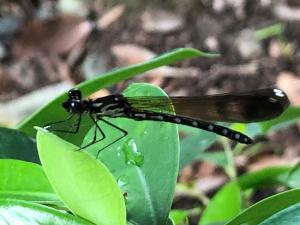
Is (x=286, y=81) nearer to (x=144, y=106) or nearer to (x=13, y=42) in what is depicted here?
(x=13, y=42)

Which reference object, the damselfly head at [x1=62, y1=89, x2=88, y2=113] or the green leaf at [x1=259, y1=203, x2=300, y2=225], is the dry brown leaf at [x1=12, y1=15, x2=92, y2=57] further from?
the green leaf at [x1=259, y1=203, x2=300, y2=225]

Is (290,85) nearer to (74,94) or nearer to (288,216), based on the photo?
(74,94)

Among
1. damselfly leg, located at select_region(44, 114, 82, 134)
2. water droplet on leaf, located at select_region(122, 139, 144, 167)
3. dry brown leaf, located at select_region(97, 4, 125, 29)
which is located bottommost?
water droplet on leaf, located at select_region(122, 139, 144, 167)

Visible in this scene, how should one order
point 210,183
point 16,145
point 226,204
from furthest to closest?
1. point 210,183
2. point 226,204
3. point 16,145

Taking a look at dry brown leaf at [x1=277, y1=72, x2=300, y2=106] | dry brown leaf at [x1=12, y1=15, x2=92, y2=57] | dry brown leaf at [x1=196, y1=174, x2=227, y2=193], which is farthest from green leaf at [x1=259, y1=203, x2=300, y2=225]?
dry brown leaf at [x1=12, y1=15, x2=92, y2=57]

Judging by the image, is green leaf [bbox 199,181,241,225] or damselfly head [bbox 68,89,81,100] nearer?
damselfly head [bbox 68,89,81,100]

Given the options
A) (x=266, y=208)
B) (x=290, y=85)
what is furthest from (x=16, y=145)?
(x=290, y=85)
